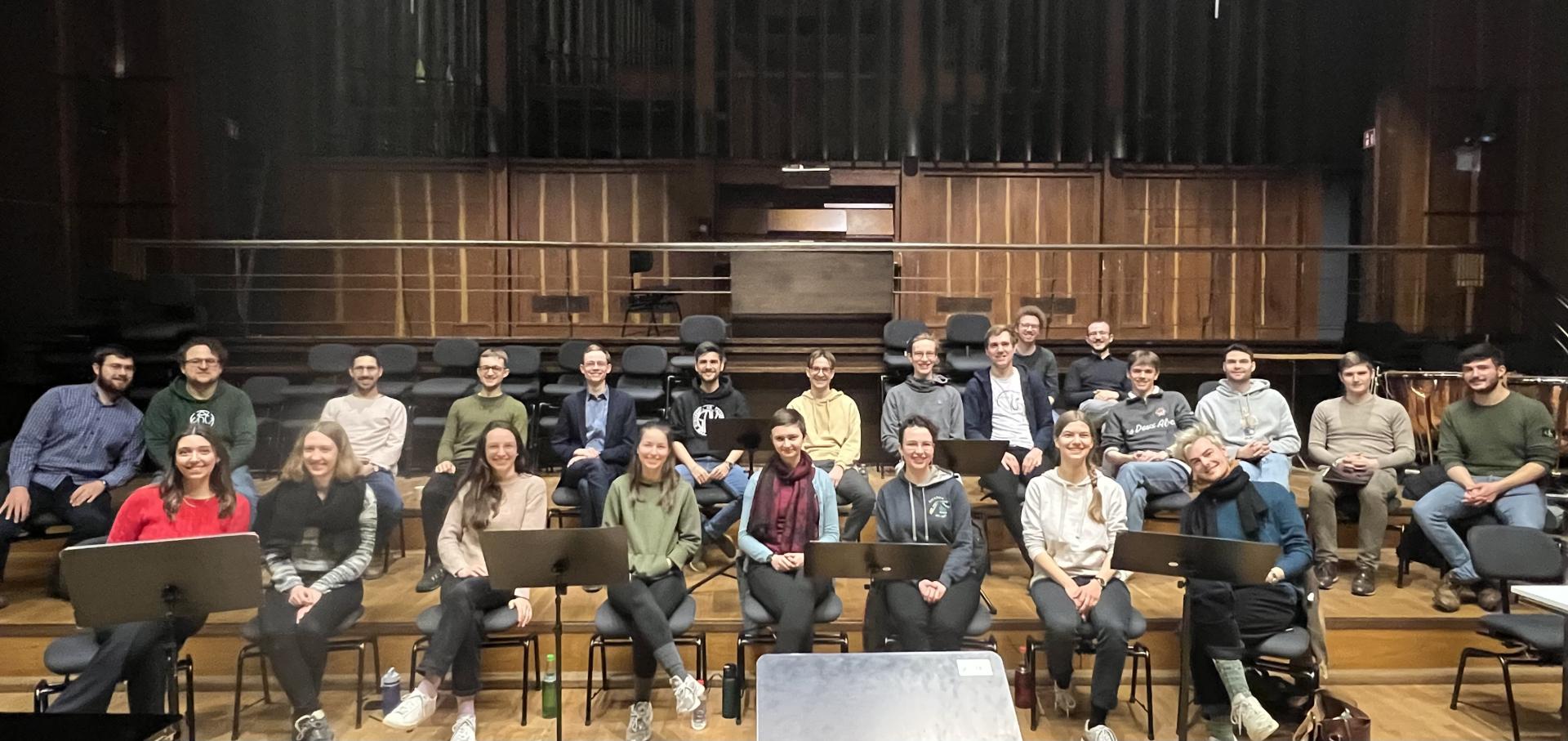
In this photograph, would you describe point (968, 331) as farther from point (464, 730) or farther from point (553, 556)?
point (464, 730)

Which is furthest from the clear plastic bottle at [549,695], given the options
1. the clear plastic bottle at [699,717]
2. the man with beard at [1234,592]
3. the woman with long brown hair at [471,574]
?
the man with beard at [1234,592]

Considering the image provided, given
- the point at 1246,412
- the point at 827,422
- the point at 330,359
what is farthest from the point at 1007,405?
the point at 330,359

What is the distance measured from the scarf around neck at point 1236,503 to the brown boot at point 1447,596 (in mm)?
1412

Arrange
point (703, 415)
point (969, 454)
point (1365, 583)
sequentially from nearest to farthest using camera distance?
point (969, 454) → point (1365, 583) → point (703, 415)

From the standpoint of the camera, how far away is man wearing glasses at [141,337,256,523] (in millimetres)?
4344

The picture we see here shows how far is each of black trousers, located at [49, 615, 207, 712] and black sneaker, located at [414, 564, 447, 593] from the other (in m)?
1.00

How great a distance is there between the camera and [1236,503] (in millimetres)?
3459

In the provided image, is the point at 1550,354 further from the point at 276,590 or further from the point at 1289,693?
the point at 276,590

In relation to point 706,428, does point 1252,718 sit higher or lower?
lower

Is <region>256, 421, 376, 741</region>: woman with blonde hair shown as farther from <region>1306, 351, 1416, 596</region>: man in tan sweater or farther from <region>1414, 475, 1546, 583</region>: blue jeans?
<region>1414, 475, 1546, 583</region>: blue jeans

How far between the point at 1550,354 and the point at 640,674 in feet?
23.8

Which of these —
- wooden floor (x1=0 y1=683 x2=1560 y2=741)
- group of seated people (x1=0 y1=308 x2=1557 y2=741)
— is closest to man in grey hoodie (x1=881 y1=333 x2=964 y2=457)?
group of seated people (x1=0 y1=308 x2=1557 y2=741)

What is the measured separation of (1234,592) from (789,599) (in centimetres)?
173

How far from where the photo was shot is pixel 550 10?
8.50 metres
